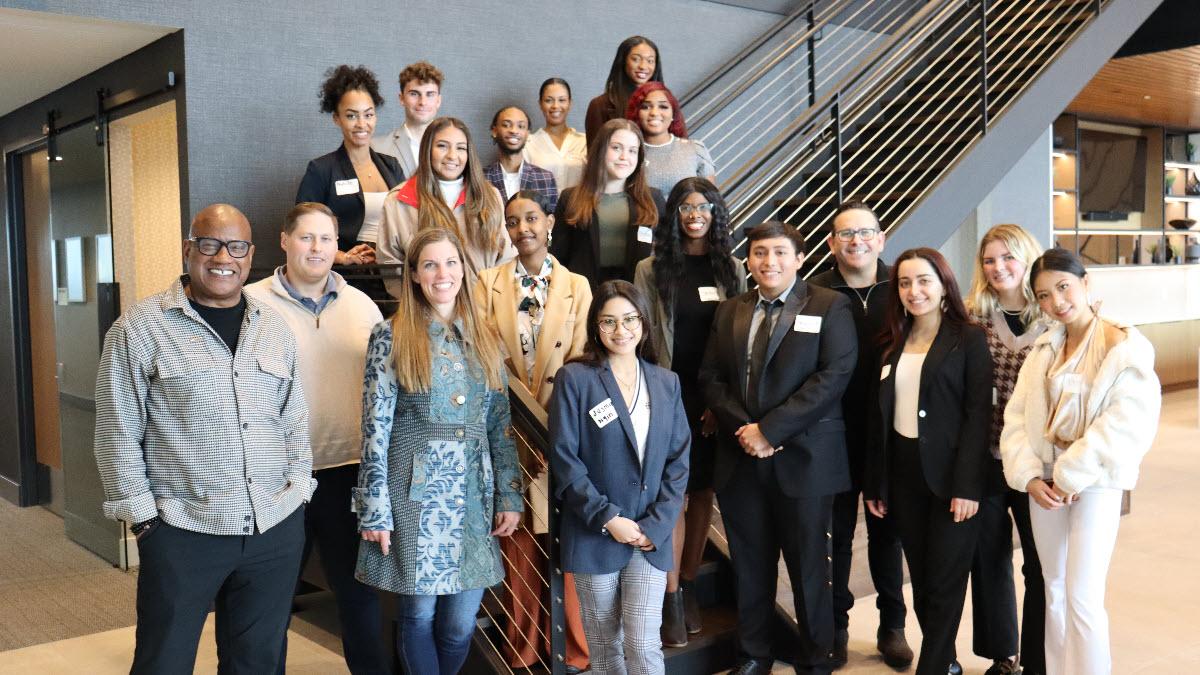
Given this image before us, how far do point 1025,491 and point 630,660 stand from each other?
4.46 feet

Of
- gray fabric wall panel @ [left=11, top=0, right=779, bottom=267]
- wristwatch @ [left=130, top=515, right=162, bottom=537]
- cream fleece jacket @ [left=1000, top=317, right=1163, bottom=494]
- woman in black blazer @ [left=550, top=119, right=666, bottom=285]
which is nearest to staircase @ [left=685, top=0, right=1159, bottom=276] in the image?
gray fabric wall panel @ [left=11, top=0, right=779, bottom=267]

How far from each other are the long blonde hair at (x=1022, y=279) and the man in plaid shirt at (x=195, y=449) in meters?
2.40

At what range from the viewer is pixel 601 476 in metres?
3.07

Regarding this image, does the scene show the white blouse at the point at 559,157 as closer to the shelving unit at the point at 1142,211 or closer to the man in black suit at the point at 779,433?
the man in black suit at the point at 779,433

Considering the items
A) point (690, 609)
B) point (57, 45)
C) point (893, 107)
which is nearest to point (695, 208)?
point (690, 609)

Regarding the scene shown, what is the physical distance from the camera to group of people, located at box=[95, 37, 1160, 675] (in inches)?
100

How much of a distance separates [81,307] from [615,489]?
15.1 feet

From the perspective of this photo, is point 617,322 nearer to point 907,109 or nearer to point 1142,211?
point 907,109

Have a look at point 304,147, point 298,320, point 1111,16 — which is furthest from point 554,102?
point 1111,16

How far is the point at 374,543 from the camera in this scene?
9.54ft

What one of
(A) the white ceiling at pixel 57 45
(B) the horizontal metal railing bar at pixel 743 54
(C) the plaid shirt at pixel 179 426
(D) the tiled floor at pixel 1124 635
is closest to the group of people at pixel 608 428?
(C) the plaid shirt at pixel 179 426

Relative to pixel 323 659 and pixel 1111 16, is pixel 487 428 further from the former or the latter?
pixel 1111 16

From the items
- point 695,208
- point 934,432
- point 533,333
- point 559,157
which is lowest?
point 934,432

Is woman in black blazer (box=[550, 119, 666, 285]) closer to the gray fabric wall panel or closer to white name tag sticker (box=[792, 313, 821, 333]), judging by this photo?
white name tag sticker (box=[792, 313, 821, 333])
